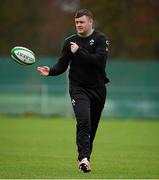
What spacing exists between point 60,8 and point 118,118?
19882 mm

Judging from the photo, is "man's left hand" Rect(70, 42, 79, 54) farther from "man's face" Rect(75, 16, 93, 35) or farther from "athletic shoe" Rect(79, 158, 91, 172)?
"athletic shoe" Rect(79, 158, 91, 172)

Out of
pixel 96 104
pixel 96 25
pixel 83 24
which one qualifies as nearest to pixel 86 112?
pixel 96 104

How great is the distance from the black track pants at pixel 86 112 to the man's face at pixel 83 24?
83 centimetres

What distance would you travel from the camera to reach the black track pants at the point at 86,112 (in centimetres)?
1130

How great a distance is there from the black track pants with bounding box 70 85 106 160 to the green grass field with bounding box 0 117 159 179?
1.38 ft

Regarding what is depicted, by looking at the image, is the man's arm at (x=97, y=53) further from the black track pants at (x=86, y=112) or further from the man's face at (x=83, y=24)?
the black track pants at (x=86, y=112)

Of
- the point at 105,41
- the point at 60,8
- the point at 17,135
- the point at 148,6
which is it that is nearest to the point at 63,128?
the point at 17,135

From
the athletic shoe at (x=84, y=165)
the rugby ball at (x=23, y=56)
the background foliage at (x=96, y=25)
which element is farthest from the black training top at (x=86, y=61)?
the background foliage at (x=96, y=25)

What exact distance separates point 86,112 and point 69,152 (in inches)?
165

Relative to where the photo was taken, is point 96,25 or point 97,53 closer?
point 97,53

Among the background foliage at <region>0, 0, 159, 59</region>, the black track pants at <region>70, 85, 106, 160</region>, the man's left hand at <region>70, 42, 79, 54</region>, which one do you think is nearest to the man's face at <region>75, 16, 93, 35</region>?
the man's left hand at <region>70, 42, 79, 54</region>

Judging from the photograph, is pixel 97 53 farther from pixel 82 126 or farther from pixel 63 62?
pixel 82 126

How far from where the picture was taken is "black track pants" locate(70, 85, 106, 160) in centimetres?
1130

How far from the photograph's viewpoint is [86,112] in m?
11.4
